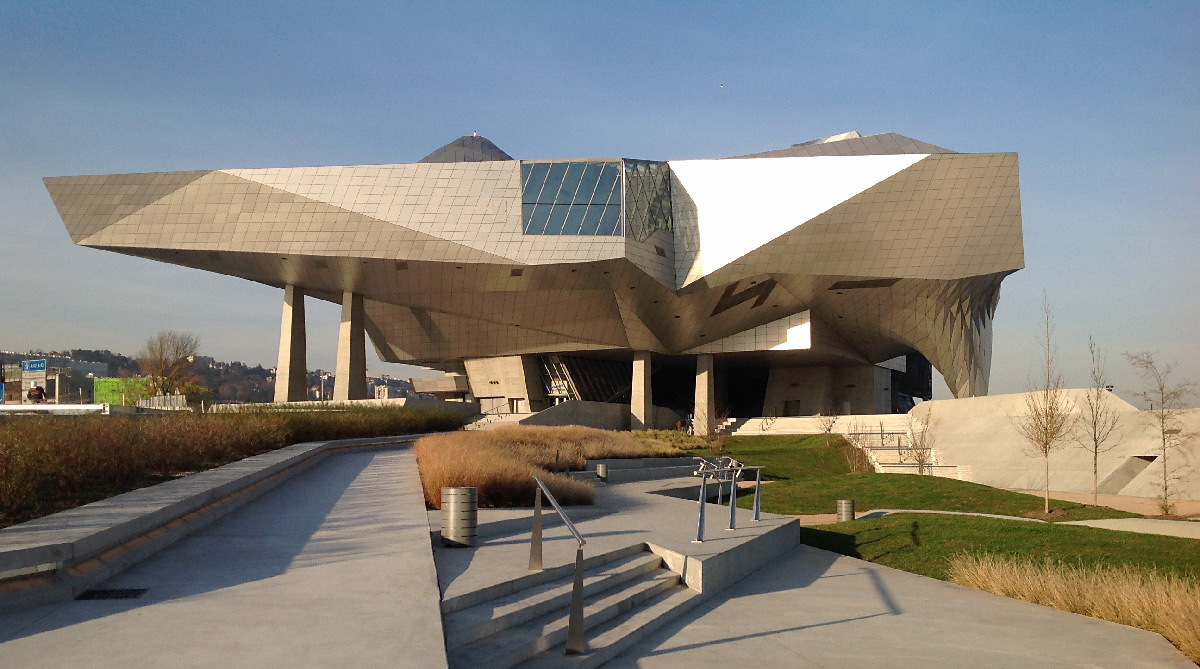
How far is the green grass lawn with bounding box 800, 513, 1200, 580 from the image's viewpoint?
472 inches

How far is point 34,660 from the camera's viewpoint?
14.8 ft

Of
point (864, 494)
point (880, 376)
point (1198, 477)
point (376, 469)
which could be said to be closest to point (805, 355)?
point (880, 376)

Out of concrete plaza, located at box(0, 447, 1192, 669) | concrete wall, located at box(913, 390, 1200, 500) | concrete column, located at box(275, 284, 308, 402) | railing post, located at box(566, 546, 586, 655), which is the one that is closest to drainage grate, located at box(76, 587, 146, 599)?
concrete plaza, located at box(0, 447, 1192, 669)

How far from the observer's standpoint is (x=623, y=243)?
137 ft

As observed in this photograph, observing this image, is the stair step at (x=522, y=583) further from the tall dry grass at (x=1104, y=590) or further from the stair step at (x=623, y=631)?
the tall dry grass at (x=1104, y=590)

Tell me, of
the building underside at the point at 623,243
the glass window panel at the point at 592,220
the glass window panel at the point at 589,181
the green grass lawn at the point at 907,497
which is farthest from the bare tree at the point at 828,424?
the green grass lawn at the point at 907,497

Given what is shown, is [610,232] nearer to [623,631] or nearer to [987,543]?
[987,543]

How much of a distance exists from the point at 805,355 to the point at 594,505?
4433cm

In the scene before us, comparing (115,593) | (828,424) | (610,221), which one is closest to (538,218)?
(610,221)

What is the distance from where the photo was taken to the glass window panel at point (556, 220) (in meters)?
42.0

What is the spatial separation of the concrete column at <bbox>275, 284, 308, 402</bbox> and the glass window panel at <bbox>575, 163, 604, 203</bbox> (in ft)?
54.7

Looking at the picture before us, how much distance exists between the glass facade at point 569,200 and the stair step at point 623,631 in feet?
110

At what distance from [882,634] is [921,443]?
109ft

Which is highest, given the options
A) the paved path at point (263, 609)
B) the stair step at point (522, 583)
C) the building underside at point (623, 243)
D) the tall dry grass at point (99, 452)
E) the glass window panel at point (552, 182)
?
the glass window panel at point (552, 182)
